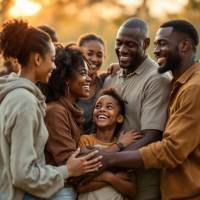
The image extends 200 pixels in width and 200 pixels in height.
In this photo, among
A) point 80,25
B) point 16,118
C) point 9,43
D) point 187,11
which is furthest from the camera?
point 80,25

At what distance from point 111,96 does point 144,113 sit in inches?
22.4

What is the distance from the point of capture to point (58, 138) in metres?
2.82

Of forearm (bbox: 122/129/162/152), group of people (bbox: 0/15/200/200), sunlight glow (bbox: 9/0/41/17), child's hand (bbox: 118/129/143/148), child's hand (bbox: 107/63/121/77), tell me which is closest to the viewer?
group of people (bbox: 0/15/200/200)

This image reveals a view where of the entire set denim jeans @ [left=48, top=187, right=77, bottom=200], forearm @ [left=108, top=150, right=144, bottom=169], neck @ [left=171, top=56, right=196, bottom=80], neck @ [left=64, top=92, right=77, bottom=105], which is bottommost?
denim jeans @ [left=48, top=187, right=77, bottom=200]

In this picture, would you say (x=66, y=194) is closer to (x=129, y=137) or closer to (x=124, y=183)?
(x=124, y=183)

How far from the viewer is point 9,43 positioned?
2.57 m

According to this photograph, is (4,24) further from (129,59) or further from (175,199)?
(175,199)

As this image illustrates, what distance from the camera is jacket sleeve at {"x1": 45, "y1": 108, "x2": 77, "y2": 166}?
9.20ft

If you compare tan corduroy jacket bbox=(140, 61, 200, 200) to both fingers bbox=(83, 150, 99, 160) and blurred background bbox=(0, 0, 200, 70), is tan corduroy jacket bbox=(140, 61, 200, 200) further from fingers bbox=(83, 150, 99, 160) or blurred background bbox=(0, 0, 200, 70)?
blurred background bbox=(0, 0, 200, 70)

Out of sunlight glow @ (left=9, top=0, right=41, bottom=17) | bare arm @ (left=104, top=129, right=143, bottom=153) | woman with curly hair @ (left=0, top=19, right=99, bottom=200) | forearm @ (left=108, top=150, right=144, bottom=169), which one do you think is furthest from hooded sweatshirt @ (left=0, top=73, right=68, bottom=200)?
sunlight glow @ (left=9, top=0, right=41, bottom=17)

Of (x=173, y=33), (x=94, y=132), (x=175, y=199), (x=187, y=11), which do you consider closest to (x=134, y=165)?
(x=175, y=199)

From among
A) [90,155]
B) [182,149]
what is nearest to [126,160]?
[90,155]

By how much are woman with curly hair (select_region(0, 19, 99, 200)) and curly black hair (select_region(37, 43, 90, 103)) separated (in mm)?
435

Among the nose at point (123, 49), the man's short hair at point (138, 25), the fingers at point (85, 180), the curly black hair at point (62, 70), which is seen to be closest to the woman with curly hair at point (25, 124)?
the fingers at point (85, 180)
